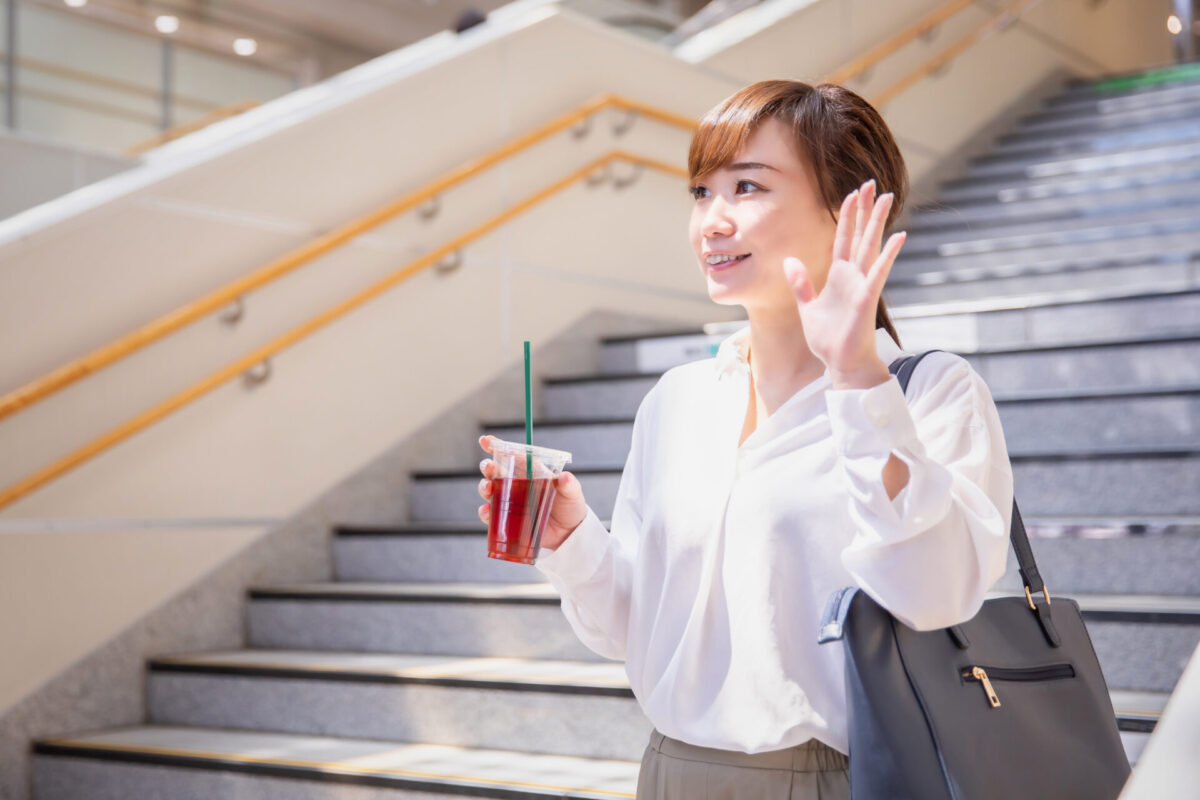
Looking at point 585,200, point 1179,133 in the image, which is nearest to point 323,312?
point 585,200

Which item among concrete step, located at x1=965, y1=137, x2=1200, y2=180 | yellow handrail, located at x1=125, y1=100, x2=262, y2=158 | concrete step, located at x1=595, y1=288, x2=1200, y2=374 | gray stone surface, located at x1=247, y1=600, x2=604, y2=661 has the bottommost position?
gray stone surface, located at x1=247, y1=600, x2=604, y2=661

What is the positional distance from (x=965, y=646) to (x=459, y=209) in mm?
3292

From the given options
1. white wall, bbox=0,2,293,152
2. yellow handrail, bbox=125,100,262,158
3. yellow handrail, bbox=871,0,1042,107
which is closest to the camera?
yellow handrail, bbox=871,0,1042,107

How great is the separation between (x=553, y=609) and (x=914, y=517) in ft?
6.71

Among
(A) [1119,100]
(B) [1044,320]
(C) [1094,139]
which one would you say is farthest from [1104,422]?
(A) [1119,100]

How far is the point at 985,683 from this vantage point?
3.83 ft

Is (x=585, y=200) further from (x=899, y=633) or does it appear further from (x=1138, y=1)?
(x=1138, y=1)

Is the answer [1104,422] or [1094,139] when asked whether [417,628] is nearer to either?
[1104,422]

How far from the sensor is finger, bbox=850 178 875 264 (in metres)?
1.10

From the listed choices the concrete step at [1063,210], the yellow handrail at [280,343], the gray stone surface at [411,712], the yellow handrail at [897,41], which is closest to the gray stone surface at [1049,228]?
the concrete step at [1063,210]

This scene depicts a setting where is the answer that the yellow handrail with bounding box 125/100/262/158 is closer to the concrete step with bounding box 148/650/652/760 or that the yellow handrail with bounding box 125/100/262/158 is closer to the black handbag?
the concrete step with bounding box 148/650/652/760

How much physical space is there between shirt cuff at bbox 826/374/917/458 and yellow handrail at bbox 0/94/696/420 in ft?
7.96

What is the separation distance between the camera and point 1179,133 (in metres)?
5.87

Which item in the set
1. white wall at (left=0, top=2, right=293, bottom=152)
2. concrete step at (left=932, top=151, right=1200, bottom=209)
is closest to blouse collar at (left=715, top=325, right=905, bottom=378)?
concrete step at (left=932, top=151, right=1200, bottom=209)
